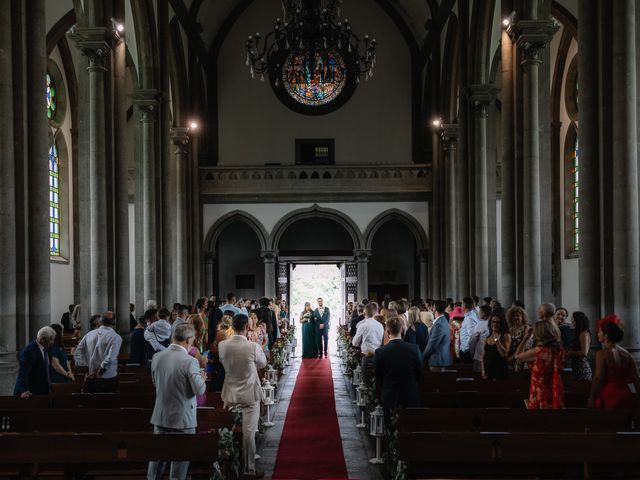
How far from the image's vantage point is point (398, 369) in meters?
7.68

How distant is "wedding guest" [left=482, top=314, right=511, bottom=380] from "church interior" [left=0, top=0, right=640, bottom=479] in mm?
197

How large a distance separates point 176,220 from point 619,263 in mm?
18706

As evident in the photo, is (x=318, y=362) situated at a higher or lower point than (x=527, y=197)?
lower

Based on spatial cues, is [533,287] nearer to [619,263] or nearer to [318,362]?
[619,263]

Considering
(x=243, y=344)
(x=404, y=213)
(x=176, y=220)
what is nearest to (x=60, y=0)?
(x=176, y=220)

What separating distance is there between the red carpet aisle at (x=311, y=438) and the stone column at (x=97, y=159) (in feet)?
15.4

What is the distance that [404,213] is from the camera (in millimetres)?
29203

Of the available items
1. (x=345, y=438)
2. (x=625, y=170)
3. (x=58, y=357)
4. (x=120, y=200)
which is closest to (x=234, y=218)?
(x=120, y=200)

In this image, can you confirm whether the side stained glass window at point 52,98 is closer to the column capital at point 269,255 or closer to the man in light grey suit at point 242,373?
the column capital at point 269,255

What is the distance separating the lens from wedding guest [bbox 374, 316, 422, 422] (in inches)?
301

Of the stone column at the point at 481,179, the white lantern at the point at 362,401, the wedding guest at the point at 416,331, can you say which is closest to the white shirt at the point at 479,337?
the wedding guest at the point at 416,331

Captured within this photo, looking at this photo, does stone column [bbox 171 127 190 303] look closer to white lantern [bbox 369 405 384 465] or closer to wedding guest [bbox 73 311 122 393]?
wedding guest [bbox 73 311 122 393]

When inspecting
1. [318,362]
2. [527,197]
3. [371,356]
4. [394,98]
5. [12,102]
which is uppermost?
[394,98]

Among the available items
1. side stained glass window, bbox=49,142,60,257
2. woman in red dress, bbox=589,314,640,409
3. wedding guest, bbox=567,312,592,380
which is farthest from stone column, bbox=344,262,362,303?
woman in red dress, bbox=589,314,640,409
